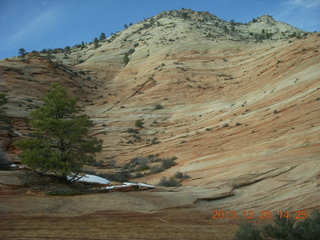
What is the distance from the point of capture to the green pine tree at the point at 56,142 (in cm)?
1229

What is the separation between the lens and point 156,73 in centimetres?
4112

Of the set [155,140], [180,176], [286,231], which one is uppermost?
[155,140]

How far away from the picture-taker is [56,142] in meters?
14.3

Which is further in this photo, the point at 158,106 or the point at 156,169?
the point at 158,106

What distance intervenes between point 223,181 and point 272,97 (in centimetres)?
1241

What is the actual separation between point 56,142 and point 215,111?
16.4 m

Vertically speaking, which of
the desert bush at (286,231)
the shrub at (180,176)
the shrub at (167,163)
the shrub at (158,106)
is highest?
the shrub at (158,106)

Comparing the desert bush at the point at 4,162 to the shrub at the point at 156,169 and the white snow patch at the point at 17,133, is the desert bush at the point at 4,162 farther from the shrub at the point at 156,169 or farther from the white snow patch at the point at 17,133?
the shrub at the point at 156,169

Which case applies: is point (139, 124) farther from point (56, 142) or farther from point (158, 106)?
point (56, 142)

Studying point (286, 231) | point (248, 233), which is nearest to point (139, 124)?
point (248, 233)

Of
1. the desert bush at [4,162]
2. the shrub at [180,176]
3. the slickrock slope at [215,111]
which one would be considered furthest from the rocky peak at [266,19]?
the desert bush at [4,162]

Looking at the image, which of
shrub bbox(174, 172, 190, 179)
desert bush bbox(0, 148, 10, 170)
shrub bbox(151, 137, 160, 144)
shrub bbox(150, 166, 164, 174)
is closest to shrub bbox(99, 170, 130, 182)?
shrub bbox(150, 166, 164, 174)

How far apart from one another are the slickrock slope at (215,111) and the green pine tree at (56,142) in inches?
172

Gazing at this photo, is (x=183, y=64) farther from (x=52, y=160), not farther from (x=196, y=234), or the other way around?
(x=196, y=234)
